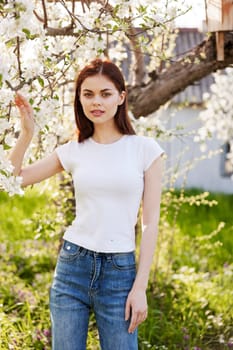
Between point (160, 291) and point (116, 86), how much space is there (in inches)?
93.5

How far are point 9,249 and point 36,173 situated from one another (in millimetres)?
3456

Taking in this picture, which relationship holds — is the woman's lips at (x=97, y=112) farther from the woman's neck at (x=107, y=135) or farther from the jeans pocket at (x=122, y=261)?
the jeans pocket at (x=122, y=261)

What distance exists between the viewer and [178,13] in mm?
2967

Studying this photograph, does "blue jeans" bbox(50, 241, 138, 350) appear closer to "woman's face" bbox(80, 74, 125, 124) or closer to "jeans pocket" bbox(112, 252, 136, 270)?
"jeans pocket" bbox(112, 252, 136, 270)

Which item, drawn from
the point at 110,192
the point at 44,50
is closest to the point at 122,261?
the point at 110,192

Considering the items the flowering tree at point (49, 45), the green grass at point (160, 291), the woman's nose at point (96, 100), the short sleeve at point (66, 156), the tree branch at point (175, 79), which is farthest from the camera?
the tree branch at point (175, 79)

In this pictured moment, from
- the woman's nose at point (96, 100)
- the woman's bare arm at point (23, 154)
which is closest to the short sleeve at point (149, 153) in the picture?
the woman's nose at point (96, 100)

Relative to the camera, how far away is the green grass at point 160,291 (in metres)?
3.99

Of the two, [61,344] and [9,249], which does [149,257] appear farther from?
[9,249]

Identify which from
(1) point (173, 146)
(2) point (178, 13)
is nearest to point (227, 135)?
(1) point (173, 146)

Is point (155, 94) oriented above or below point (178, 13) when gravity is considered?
below

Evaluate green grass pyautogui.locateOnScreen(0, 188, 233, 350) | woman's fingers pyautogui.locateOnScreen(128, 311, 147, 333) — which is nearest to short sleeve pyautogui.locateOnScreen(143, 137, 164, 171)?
woman's fingers pyautogui.locateOnScreen(128, 311, 147, 333)

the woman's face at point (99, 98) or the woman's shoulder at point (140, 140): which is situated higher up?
the woman's face at point (99, 98)

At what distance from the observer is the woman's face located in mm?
2578
